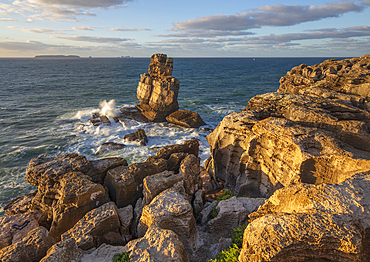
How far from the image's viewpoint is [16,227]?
11.4 m

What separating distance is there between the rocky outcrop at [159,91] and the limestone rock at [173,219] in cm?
3372

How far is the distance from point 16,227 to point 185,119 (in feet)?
106

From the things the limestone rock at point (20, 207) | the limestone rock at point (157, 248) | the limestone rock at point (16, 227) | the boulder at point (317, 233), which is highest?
the boulder at point (317, 233)

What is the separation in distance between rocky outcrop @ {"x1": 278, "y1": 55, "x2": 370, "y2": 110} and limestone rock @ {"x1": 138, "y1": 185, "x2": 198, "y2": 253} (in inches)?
521

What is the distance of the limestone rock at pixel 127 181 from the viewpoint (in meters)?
13.4

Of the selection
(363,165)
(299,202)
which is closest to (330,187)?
(299,202)

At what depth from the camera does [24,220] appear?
1180 centimetres

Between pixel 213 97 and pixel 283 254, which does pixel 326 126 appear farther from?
pixel 213 97

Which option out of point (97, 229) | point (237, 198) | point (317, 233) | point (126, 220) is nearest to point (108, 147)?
point (126, 220)

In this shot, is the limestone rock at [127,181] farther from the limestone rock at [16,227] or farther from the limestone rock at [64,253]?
the limestone rock at [64,253]

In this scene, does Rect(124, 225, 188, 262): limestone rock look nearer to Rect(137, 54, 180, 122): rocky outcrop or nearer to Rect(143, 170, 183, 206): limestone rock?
Rect(143, 170, 183, 206): limestone rock

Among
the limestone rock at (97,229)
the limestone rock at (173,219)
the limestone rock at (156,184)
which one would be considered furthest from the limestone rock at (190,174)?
the limestone rock at (97,229)

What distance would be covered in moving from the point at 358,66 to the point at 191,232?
21.3 m

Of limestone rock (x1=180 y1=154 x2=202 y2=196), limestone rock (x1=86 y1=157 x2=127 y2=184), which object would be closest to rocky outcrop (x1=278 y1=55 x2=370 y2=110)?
limestone rock (x1=180 y1=154 x2=202 y2=196)
